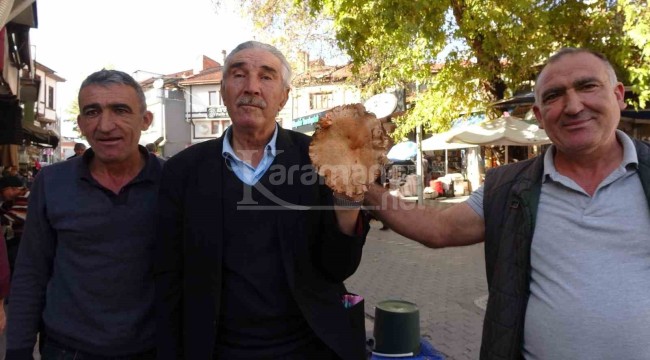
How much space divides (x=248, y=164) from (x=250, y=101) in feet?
0.76

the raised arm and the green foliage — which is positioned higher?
the green foliage

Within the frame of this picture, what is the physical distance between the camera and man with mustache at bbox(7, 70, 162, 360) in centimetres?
186

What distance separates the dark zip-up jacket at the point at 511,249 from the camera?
1.70 meters

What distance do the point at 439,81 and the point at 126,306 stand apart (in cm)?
649

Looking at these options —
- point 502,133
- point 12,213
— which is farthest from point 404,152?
point 12,213

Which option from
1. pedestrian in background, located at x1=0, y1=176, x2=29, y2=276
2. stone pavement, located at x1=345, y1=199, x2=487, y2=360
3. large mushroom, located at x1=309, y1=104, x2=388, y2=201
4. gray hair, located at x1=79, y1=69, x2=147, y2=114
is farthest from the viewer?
stone pavement, located at x1=345, y1=199, x2=487, y2=360

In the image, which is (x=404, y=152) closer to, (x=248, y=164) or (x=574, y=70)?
(x=574, y=70)

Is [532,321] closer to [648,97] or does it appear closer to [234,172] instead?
[234,172]

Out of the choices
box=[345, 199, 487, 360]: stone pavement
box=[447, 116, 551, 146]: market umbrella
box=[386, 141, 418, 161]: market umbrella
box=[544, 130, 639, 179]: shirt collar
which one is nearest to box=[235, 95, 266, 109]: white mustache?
box=[544, 130, 639, 179]: shirt collar

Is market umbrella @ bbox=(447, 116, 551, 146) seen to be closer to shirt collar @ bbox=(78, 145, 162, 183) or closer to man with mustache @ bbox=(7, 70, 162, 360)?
shirt collar @ bbox=(78, 145, 162, 183)

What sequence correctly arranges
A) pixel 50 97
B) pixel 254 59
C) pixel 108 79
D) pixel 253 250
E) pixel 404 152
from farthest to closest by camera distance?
pixel 50 97, pixel 404 152, pixel 108 79, pixel 254 59, pixel 253 250

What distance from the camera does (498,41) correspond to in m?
6.46

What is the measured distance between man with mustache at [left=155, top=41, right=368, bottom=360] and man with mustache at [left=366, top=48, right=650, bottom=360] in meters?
0.30

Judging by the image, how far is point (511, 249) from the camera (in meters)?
1.74
